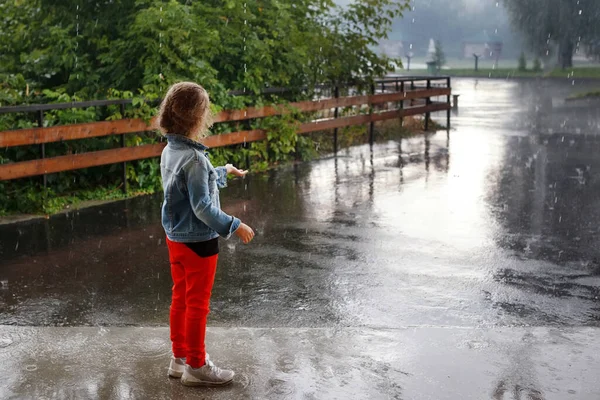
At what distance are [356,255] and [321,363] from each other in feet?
10.0

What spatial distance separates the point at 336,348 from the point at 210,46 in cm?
816

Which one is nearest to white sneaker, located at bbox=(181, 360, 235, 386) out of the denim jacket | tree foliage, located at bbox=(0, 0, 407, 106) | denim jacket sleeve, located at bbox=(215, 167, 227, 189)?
the denim jacket

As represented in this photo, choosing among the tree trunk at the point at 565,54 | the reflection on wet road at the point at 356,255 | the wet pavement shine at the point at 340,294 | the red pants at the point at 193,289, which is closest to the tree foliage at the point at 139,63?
the reflection on wet road at the point at 356,255

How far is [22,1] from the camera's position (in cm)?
1381

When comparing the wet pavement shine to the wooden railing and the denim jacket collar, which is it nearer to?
the wooden railing

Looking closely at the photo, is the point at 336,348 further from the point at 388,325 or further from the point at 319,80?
the point at 319,80

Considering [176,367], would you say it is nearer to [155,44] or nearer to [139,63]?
[155,44]

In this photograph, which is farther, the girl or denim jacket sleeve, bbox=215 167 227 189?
denim jacket sleeve, bbox=215 167 227 189

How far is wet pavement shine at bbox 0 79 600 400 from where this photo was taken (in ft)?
15.6

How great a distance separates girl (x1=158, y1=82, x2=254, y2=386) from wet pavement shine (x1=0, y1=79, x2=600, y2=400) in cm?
29

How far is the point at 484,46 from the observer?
8262 cm

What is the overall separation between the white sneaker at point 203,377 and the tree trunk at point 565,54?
53280 millimetres

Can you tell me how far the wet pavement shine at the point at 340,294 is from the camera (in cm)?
476

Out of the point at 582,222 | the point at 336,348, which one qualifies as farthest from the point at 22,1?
the point at 336,348
